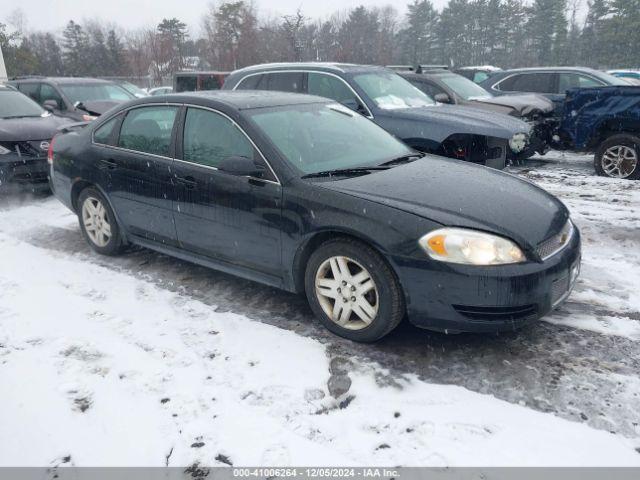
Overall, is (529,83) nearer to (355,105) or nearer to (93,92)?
(355,105)

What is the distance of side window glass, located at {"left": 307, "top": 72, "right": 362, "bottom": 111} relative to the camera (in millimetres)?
7113

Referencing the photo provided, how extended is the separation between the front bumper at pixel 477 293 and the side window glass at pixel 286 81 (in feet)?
16.6

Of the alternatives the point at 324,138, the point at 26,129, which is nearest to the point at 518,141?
the point at 324,138

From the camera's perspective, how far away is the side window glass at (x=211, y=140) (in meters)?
3.82

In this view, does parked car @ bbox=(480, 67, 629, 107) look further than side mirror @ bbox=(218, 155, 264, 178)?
Yes

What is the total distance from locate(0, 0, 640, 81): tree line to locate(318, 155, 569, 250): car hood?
3238cm

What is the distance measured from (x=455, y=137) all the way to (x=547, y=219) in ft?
11.9

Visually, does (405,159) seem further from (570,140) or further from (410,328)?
(570,140)

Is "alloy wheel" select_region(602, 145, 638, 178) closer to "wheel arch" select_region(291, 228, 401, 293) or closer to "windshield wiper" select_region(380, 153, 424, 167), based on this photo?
"windshield wiper" select_region(380, 153, 424, 167)

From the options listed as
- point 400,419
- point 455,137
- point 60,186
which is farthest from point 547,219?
point 60,186

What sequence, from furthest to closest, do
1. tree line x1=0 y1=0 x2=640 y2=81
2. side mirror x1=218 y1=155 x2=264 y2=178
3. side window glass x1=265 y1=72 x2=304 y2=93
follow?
tree line x1=0 y1=0 x2=640 y2=81 < side window glass x1=265 y1=72 x2=304 y2=93 < side mirror x1=218 y1=155 x2=264 y2=178

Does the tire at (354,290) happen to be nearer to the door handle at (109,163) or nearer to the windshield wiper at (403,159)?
the windshield wiper at (403,159)

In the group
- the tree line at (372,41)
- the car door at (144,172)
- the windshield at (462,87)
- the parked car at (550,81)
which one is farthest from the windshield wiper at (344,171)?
the tree line at (372,41)

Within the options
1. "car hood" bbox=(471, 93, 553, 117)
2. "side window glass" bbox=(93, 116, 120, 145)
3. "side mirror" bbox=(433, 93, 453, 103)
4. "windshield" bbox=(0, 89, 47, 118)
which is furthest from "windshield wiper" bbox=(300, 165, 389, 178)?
"windshield" bbox=(0, 89, 47, 118)
